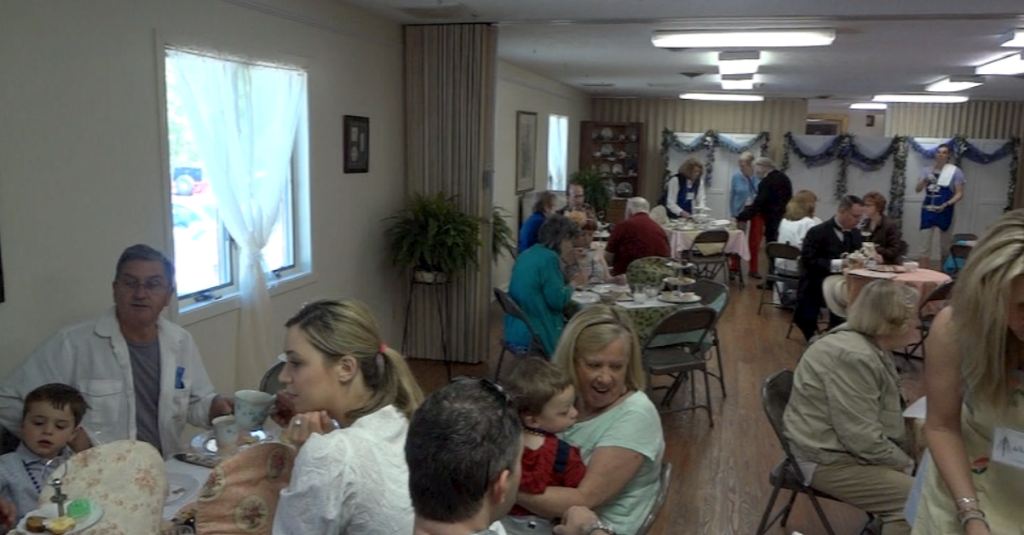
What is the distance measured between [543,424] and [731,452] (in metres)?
2.91

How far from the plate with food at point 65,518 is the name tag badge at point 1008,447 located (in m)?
1.85

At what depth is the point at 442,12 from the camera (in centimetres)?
515

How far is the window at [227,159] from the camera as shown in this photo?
11.8 ft

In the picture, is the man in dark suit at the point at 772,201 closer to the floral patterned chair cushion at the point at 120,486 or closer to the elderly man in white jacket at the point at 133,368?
the elderly man in white jacket at the point at 133,368

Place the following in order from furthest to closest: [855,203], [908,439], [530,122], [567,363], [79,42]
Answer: [530,122]
[855,203]
[908,439]
[79,42]
[567,363]

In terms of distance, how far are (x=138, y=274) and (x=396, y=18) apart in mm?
3320

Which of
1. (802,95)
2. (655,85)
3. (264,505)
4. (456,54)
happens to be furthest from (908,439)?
(802,95)

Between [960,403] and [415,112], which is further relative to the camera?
[415,112]

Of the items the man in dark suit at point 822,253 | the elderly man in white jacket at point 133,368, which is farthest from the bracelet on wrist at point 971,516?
the man in dark suit at point 822,253

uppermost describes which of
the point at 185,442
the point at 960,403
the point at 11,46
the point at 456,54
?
the point at 456,54

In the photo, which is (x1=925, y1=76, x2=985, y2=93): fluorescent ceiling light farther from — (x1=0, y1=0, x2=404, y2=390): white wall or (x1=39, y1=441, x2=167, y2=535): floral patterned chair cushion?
(x1=39, y1=441, x2=167, y2=535): floral patterned chair cushion

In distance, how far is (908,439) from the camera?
3113mm

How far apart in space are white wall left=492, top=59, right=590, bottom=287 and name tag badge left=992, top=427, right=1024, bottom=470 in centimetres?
656

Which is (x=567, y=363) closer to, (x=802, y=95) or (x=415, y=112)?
(x=415, y=112)
